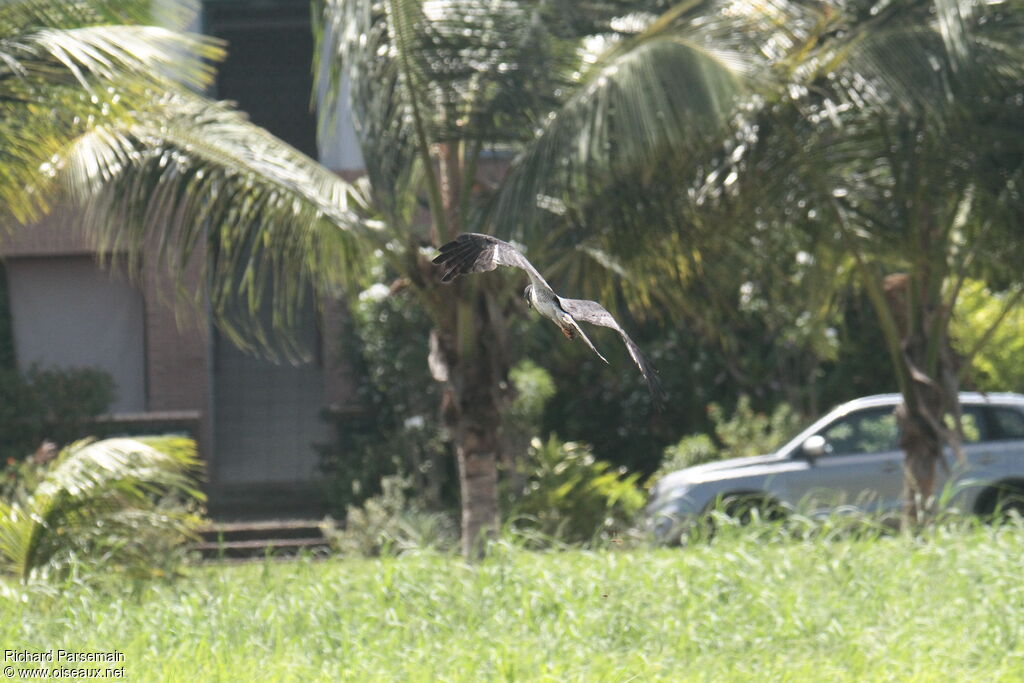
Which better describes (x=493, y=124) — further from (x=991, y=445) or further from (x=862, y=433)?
(x=991, y=445)

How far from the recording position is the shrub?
32.4 feet

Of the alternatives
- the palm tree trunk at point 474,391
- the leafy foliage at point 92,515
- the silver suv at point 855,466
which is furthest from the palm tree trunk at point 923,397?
the leafy foliage at point 92,515

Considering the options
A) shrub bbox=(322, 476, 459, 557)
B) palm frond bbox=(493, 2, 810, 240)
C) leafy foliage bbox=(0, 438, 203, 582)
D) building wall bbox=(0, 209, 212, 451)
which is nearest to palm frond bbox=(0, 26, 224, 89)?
palm frond bbox=(493, 2, 810, 240)

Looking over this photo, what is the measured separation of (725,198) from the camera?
25.6 ft

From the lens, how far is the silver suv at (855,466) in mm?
10164

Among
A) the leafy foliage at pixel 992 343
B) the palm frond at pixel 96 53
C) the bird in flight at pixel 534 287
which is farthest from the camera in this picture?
the leafy foliage at pixel 992 343

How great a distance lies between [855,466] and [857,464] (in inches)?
1.0

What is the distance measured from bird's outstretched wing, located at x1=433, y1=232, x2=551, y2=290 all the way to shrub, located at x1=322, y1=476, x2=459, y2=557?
21.9 feet

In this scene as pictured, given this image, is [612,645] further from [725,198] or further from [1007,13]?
[1007,13]

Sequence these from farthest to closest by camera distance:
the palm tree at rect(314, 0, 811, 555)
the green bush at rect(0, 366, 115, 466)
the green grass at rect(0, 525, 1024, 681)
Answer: the green bush at rect(0, 366, 115, 466) < the palm tree at rect(314, 0, 811, 555) < the green grass at rect(0, 525, 1024, 681)

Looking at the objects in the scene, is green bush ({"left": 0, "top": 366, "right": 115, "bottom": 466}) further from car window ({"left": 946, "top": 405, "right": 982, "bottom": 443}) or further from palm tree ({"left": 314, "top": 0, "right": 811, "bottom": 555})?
car window ({"left": 946, "top": 405, "right": 982, "bottom": 443})

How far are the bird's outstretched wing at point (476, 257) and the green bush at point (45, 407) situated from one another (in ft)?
34.9

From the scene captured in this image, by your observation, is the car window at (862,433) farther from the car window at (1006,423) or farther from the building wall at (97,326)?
the building wall at (97,326)

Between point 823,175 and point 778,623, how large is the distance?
126 inches
